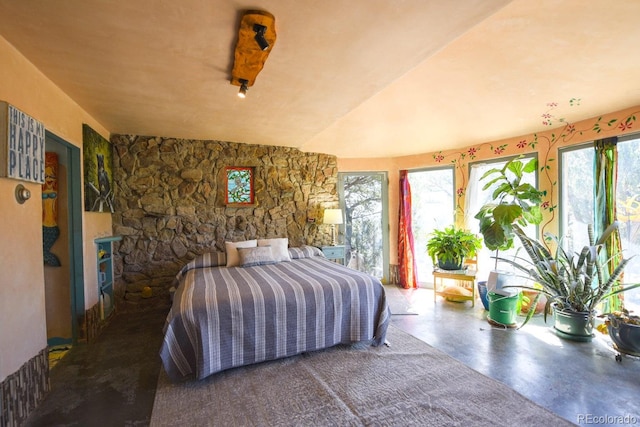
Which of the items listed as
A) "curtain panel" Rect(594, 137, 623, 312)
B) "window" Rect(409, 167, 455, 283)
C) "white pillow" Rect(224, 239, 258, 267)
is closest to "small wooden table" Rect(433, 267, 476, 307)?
"window" Rect(409, 167, 455, 283)

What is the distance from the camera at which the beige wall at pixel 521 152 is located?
9.57 ft

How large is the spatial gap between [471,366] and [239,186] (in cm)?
347

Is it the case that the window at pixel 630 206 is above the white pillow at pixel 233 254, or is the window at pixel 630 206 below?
above

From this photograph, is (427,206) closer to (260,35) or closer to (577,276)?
(577,276)

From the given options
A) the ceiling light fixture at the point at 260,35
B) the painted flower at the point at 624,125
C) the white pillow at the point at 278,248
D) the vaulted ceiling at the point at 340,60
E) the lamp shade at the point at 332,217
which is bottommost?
the white pillow at the point at 278,248

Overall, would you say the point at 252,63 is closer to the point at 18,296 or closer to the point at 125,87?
the point at 125,87

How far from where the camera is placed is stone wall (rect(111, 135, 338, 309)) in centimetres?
357

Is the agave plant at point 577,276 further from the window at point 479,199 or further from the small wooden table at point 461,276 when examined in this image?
the window at point 479,199

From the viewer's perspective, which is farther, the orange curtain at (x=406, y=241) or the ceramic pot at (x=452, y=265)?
the orange curtain at (x=406, y=241)

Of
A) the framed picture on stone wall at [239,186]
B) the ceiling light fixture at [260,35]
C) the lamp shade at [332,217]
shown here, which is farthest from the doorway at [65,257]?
the lamp shade at [332,217]

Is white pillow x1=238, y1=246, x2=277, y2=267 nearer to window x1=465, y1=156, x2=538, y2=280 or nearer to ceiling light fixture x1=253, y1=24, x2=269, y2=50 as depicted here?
ceiling light fixture x1=253, y1=24, x2=269, y2=50

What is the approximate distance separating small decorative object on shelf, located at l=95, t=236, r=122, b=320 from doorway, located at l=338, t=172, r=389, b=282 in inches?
134

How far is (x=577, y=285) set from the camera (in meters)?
2.69

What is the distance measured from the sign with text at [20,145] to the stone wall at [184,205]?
1.71m
